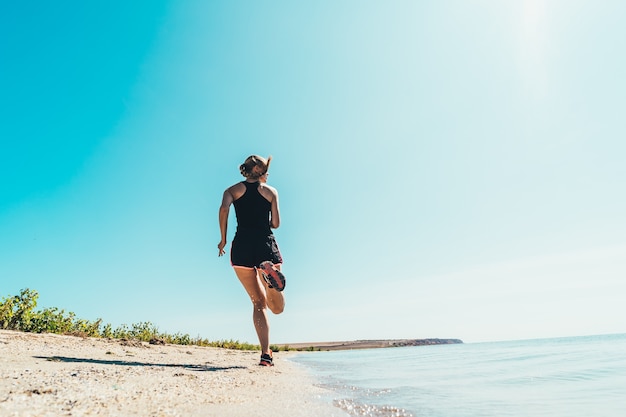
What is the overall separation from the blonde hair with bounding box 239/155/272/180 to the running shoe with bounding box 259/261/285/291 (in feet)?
4.03

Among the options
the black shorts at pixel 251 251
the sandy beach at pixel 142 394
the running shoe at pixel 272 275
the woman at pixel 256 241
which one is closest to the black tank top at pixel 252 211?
the woman at pixel 256 241

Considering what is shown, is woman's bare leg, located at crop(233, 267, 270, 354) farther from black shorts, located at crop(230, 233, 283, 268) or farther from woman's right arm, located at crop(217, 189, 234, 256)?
woman's right arm, located at crop(217, 189, 234, 256)

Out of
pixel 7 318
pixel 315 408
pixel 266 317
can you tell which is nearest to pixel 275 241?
pixel 266 317

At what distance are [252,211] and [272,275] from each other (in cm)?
91

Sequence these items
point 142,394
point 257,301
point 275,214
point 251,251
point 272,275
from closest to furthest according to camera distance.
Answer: point 142,394 → point 272,275 → point 251,251 → point 257,301 → point 275,214

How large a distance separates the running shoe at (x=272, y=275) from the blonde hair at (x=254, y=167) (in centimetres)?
123

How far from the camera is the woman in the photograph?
453 cm

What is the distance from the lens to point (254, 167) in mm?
4832

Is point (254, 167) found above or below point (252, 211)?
above

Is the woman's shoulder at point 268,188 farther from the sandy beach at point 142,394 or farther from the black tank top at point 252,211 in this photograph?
the sandy beach at point 142,394

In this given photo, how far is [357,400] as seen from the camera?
2908 millimetres

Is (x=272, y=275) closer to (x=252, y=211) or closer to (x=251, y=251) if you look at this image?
(x=251, y=251)

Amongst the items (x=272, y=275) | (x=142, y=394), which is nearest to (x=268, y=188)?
(x=272, y=275)

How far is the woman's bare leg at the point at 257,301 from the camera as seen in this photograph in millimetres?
4555
